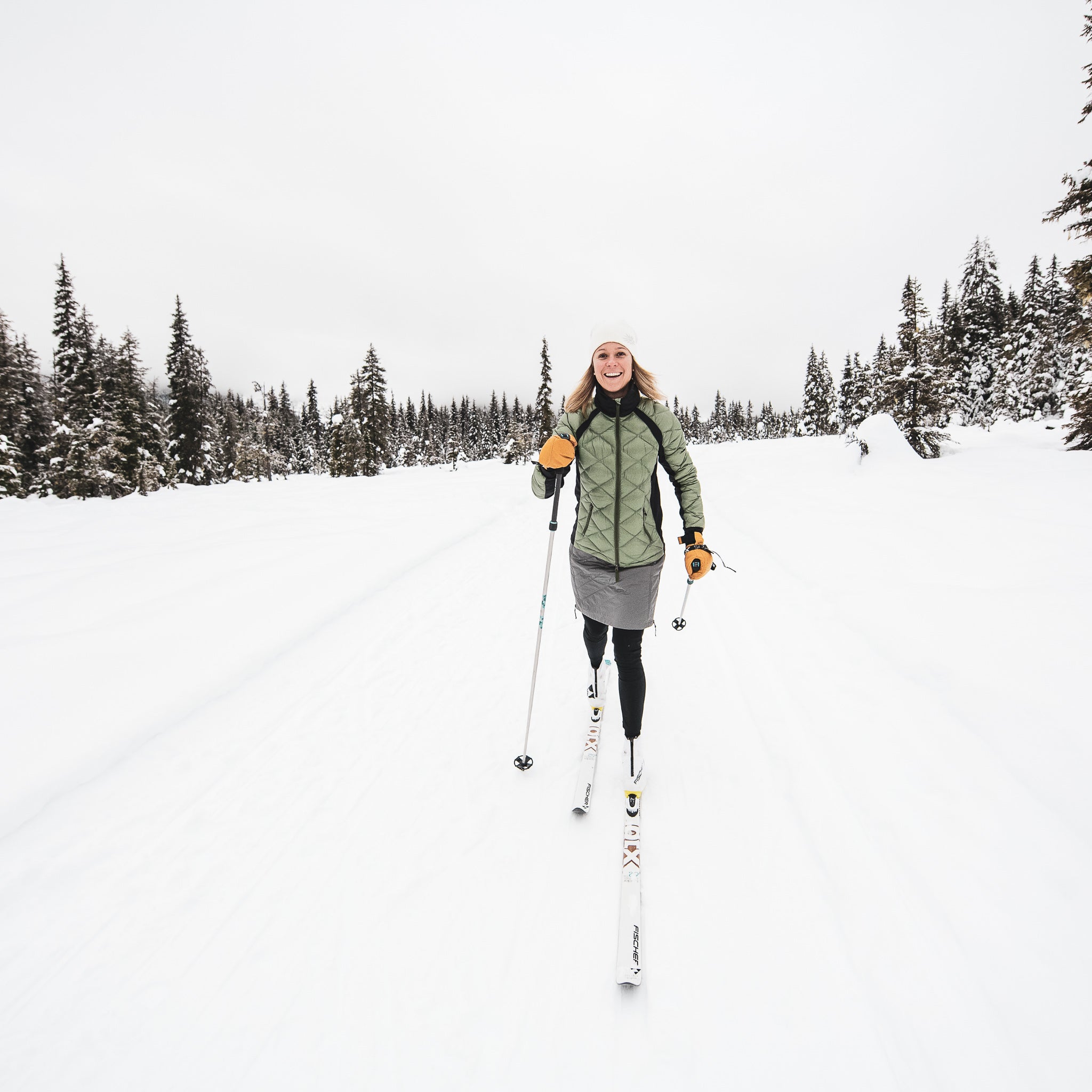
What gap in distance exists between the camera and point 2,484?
1780 cm

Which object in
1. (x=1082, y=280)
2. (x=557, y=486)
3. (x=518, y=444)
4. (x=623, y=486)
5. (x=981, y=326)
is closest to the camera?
(x=623, y=486)

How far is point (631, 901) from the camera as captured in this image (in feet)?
7.61

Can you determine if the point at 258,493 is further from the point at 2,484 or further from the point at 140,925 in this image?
the point at 2,484

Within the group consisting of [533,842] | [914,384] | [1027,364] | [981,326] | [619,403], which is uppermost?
[981,326]

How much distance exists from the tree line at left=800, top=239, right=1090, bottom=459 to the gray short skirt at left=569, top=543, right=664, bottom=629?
21153mm

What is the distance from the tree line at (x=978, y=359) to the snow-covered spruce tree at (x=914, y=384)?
3cm

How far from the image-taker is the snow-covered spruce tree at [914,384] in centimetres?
1869

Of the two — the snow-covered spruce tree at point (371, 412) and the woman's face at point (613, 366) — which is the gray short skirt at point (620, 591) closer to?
the woman's face at point (613, 366)

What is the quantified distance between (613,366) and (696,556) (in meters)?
1.36

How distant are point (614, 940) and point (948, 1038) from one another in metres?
1.29

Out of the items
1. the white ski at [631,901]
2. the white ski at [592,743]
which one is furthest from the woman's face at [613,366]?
the white ski at [631,901]

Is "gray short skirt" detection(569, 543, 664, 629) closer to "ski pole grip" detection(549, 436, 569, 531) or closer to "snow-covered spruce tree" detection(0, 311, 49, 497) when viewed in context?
"ski pole grip" detection(549, 436, 569, 531)

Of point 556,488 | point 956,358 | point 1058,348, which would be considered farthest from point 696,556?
point 956,358

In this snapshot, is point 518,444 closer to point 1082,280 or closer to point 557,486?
point 1082,280
